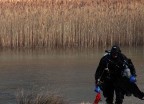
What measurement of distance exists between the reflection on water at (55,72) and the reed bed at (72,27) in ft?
2.37

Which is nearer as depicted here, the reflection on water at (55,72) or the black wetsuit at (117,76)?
the black wetsuit at (117,76)

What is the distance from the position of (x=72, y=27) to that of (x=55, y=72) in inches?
275

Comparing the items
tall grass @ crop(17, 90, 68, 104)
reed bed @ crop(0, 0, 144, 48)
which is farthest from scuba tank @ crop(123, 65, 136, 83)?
reed bed @ crop(0, 0, 144, 48)

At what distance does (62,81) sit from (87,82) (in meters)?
0.78

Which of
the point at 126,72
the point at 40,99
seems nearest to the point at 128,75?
the point at 126,72

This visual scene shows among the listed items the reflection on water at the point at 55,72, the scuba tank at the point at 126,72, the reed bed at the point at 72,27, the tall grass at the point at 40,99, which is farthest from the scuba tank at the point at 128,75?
the reed bed at the point at 72,27

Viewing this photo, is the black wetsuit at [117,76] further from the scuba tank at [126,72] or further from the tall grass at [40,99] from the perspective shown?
the tall grass at [40,99]

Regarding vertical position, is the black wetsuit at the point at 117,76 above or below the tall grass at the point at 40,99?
above

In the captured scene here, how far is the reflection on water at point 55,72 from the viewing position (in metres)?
12.3

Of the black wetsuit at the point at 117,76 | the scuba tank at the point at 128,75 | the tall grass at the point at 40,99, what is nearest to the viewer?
the scuba tank at the point at 128,75

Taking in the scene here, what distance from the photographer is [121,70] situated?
8500 millimetres

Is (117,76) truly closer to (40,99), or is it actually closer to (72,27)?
(40,99)

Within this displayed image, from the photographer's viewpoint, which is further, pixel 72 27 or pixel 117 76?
pixel 72 27

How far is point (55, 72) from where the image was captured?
16.3 m
